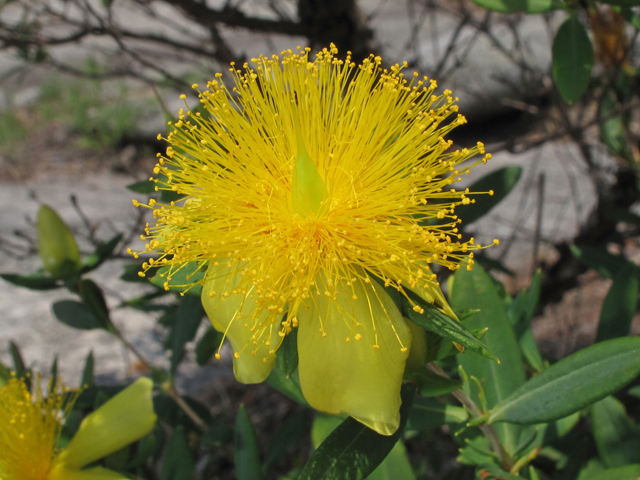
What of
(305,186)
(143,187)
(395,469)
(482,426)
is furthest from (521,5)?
(395,469)

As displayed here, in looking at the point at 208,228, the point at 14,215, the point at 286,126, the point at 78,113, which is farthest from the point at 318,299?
the point at 78,113

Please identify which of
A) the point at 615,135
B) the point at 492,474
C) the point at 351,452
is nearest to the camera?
the point at 351,452

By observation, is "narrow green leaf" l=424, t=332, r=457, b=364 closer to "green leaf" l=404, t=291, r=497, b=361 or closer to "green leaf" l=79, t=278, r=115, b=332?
"green leaf" l=404, t=291, r=497, b=361

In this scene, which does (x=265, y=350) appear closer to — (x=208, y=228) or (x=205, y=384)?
(x=208, y=228)

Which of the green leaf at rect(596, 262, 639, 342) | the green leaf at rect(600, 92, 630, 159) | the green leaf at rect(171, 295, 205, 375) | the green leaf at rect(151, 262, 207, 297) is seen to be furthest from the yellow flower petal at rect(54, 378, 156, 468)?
the green leaf at rect(600, 92, 630, 159)

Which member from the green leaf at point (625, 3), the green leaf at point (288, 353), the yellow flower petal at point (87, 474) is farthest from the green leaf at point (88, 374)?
the green leaf at point (625, 3)

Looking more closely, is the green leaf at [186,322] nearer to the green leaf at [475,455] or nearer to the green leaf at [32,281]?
the green leaf at [32,281]

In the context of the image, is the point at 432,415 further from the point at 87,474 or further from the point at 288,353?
the point at 87,474
